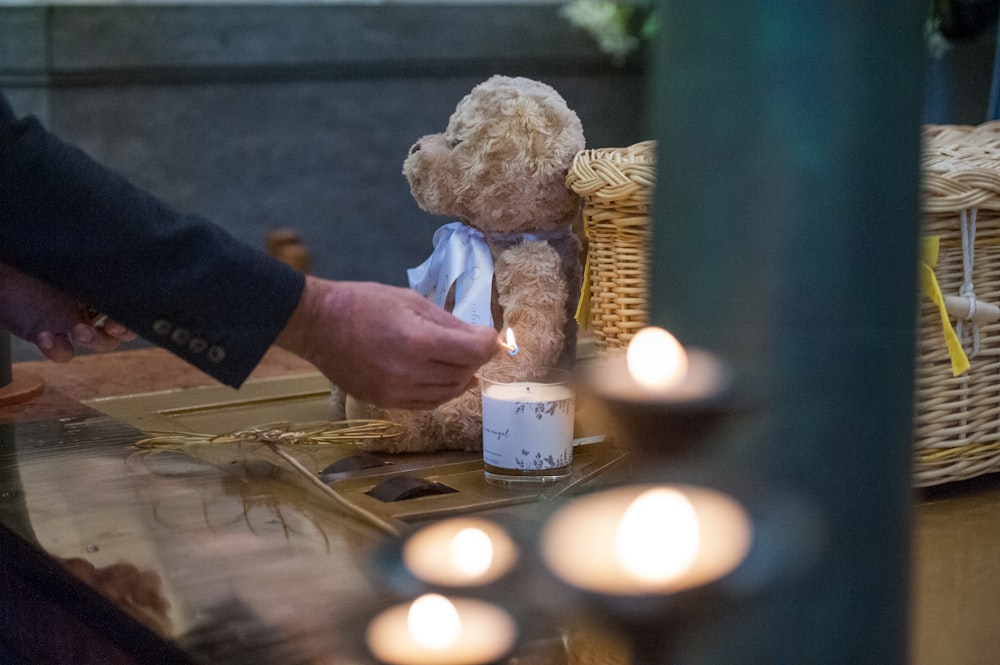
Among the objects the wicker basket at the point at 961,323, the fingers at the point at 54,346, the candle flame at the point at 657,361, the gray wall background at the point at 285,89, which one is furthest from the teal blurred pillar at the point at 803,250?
the gray wall background at the point at 285,89

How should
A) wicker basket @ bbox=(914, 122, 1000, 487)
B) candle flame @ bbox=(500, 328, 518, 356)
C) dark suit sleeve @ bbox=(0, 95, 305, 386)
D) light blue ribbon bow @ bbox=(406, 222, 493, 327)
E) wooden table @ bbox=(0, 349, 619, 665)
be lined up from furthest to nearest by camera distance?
1. light blue ribbon bow @ bbox=(406, 222, 493, 327)
2. candle flame @ bbox=(500, 328, 518, 356)
3. wicker basket @ bbox=(914, 122, 1000, 487)
4. dark suit sleeve @ bbox=(0, 95, 305, 386)
5. wooden table @ bbox=(0, 349, 619, 665)

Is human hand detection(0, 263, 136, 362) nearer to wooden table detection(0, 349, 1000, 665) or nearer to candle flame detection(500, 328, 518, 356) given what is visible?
wooden table detection(0, 349, 1000, 665)

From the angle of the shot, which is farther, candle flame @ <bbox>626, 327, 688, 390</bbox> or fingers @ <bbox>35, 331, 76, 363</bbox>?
fingers @ <bbox>35, 331, 76, 363</bbox>

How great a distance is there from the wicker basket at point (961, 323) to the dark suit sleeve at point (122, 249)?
533mm

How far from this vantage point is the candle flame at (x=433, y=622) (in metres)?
0.39

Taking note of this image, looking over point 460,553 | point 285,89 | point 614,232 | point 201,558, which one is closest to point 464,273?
point 614,232

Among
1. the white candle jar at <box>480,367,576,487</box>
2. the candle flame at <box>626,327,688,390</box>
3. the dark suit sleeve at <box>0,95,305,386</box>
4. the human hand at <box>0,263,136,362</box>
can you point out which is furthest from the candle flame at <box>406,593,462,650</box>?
the human hand at <box>0,263,136,362</box>

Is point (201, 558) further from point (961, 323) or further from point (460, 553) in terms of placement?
point (961, 323)

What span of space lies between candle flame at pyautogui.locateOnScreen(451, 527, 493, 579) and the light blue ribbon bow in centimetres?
74

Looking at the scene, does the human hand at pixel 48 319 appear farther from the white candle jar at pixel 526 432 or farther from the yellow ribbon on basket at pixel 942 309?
the yellow ribbon on basket at pixel 942 309

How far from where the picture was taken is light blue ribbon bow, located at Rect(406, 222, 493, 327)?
3.82ft

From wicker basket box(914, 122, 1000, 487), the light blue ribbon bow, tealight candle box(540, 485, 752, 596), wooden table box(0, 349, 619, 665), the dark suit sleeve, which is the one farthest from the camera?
the light blue ribbon bow

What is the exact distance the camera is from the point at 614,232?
42.6 inches

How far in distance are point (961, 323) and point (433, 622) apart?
715mm
